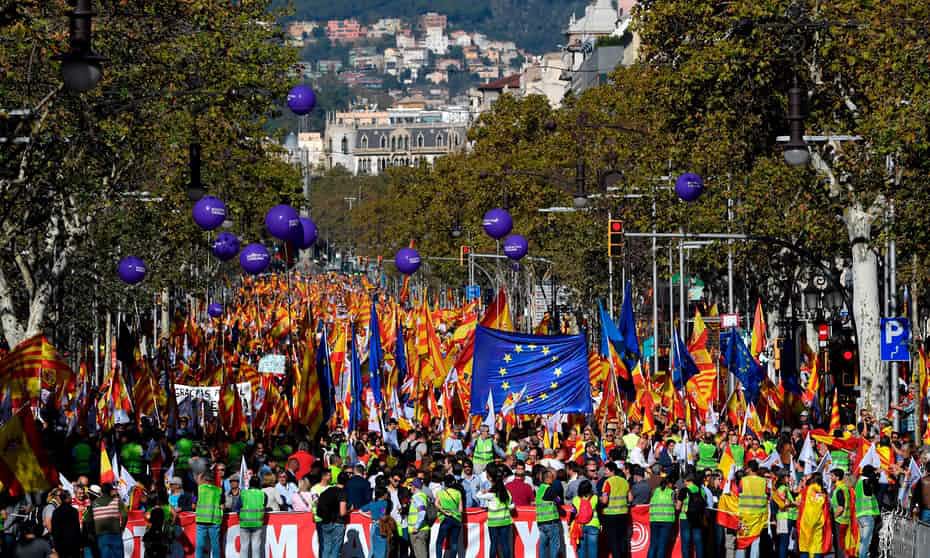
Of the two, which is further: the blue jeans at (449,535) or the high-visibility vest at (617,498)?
the blue jeans at (449,535)

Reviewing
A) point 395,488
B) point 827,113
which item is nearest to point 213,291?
point 827,113

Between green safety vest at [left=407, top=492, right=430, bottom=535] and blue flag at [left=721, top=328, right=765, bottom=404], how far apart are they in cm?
1043

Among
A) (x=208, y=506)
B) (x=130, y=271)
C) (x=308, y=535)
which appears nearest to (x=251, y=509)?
(x=208, y=506)

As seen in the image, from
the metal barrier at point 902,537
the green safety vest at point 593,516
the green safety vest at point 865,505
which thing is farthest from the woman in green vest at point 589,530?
the metal barrier at point 902,537

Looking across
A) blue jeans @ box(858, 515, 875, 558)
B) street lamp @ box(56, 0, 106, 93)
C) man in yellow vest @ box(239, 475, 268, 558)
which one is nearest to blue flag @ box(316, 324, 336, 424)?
man in yellow vest @ box(239, 475, 268, 558)

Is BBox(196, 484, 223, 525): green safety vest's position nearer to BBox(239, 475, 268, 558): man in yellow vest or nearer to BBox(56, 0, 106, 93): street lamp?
BBox(239, 475, 268, 558): man in yellow vest

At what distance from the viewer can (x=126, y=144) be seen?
34438 millimetres

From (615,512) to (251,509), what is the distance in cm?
357

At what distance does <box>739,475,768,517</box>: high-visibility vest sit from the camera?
19766 mm

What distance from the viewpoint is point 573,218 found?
61.7 m

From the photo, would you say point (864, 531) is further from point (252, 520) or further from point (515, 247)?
point (515, 247)

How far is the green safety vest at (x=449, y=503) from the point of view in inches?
768

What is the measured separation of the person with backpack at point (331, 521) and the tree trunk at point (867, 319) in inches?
632

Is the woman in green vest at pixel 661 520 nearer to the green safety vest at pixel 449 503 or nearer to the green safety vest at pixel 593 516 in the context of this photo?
the green safety vest at pixel 593 516
